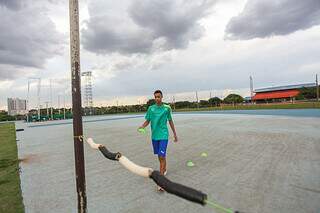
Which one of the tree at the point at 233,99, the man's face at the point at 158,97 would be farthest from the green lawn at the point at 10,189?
the tree at the point at 233,99

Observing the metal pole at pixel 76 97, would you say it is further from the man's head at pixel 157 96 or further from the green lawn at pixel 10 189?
the man's head at pixel 157 96

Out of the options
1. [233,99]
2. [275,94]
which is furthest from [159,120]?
[275,94]

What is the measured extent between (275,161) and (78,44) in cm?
503

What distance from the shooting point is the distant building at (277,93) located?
241ft

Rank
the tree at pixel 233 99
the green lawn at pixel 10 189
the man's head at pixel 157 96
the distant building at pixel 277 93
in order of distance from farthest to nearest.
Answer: the distant building at pixel 277 93 → the tree at pixel 233 99 → the man's head at pixel 157 96 → the green lawn at pixel 10 189

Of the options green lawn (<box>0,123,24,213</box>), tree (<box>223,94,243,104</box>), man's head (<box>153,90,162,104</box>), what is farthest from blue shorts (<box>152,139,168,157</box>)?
tree (<box>223,94,243,104</box>)

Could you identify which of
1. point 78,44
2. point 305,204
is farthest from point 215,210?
point 78,44

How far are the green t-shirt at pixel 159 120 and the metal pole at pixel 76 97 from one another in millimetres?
1898

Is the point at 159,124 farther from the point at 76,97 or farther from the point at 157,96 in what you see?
the point at 76,97

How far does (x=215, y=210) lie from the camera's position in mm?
3338

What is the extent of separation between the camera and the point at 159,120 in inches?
182

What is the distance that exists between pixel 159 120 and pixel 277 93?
8293 cm

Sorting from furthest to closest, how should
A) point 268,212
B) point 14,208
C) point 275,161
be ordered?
1. point 275,161
2. point 14,208
3. point 268,212

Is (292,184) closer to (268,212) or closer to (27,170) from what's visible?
(268,212)
